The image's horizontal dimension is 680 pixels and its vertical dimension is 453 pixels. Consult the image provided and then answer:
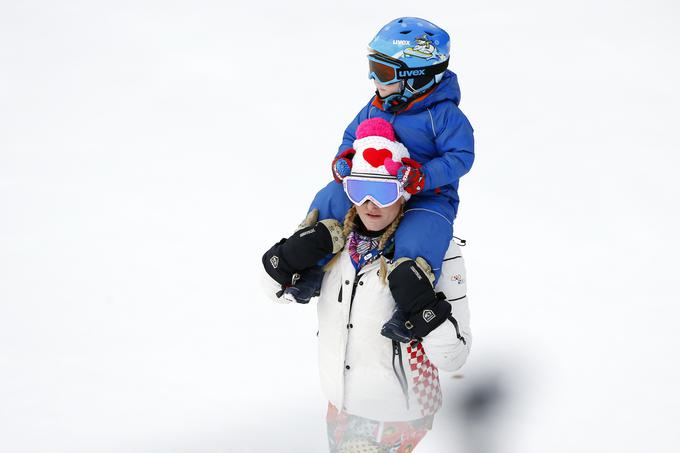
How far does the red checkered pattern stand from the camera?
2762 mm

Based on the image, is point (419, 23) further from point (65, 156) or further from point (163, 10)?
point (163, 10)

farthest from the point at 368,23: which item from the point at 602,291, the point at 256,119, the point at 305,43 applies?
the point at 602,291

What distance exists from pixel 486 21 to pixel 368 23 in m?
1.06

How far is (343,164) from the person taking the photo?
2645 mm

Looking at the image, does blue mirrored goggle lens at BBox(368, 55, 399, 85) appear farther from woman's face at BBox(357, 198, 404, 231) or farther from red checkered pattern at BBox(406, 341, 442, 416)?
red checkered pattern at BBox(406, 341, 442, 416)

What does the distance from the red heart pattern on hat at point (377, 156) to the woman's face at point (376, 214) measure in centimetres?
12

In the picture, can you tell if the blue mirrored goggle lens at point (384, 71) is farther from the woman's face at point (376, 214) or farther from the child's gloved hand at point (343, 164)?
the woman's face at point (376, 214)

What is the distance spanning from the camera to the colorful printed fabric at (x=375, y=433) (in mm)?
2836

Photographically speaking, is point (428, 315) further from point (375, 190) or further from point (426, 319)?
point (375, 190)

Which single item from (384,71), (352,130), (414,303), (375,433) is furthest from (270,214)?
(414,303)

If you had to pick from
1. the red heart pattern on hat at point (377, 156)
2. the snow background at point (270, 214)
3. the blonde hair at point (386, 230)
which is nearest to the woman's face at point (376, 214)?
the blonde hair at point (386, 230)

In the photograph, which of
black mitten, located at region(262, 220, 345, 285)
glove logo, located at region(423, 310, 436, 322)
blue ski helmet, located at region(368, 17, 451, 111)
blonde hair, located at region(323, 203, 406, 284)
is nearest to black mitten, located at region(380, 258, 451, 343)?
glove logo, located at region(423, 310, 436, 322)

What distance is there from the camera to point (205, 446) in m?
3.89

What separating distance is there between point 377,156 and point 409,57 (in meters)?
0.30
